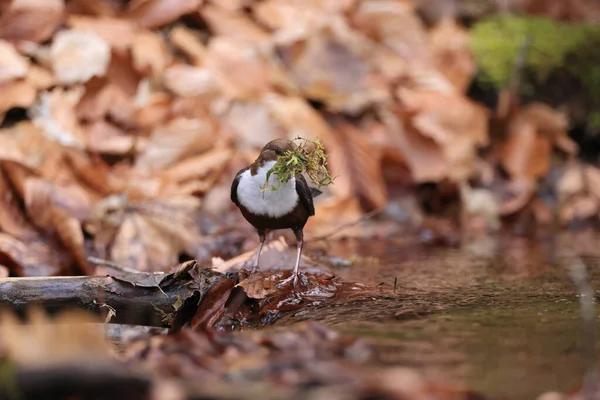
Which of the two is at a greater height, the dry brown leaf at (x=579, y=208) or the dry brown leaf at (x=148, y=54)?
the dry brown leaf at (x=148, y=54)

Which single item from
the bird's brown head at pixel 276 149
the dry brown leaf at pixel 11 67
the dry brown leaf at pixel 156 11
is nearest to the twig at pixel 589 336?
the bird's brown head at pixel 276 149

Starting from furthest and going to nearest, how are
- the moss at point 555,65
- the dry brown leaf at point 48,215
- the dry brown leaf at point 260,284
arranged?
the moss at point 555,65 < the dry brown leaf at point 48,215 < the dry brown leaf at point 260,284

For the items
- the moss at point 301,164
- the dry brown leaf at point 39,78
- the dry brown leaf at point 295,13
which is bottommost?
the moss at point 301,164

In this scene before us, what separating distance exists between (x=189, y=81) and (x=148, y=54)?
37 centimetres

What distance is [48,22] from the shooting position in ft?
17.0

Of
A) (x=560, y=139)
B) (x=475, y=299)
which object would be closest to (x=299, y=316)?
(x=475, y=299)

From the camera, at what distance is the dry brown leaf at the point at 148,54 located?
5.39 meters

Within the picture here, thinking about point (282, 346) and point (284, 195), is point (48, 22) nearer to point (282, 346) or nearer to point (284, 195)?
point (284, 195)

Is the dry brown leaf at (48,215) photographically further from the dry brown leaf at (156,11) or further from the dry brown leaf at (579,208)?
the dry brown leaf at (579,208)

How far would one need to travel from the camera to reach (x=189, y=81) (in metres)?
5.36

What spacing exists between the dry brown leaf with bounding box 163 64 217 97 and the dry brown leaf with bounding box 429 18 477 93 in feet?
6.62

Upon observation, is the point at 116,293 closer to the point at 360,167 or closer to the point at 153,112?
the point at 153,112

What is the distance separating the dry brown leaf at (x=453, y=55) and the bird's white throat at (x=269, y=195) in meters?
3.43

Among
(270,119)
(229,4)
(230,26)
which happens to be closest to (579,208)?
(270,119)
